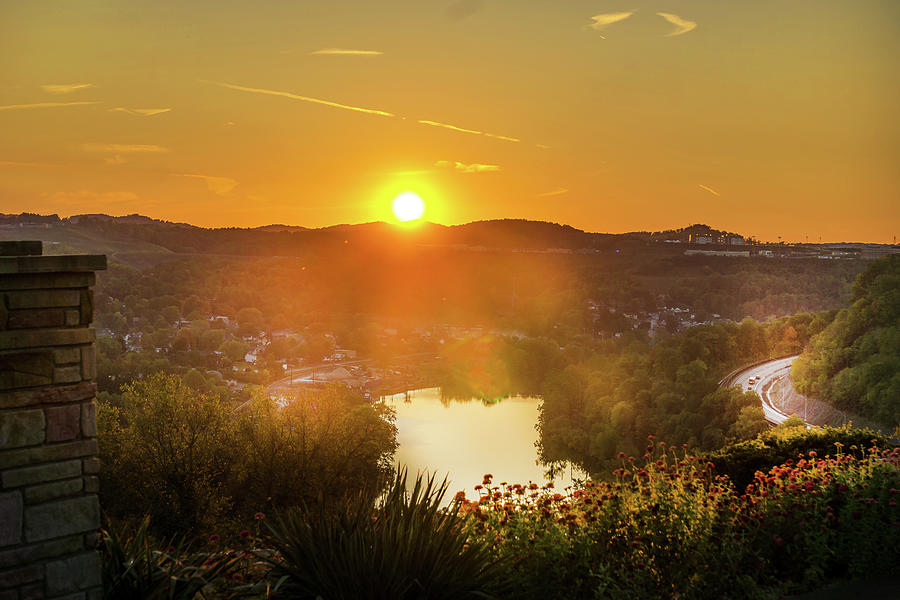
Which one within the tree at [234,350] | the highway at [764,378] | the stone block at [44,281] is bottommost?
the tree at [234,350]

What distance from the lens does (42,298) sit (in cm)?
336

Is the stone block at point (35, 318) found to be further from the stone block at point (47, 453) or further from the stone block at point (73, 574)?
the stone block at point (73, 574)

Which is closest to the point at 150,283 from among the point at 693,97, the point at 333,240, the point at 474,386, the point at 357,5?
the point at 333,240

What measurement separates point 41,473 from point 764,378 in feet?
116

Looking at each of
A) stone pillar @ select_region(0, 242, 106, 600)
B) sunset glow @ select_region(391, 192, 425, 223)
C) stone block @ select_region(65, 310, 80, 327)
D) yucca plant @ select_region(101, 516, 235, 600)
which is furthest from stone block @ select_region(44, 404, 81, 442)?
sunset glow @ select_region(391, 192, 425, 223)

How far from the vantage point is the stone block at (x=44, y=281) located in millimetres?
3264

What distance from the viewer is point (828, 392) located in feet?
89.6

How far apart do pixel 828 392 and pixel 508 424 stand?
22.5 m

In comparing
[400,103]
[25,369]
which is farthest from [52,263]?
[400,103]

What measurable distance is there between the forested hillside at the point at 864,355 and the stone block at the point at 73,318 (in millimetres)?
25045

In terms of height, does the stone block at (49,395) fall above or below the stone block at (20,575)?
above

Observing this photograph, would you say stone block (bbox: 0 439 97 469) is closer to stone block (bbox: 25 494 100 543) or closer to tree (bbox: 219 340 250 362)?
stone block (bbox: 25 494 100 543)

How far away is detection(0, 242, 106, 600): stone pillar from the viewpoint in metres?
3.27

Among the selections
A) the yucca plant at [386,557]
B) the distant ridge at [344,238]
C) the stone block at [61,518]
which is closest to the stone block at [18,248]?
the stone block at [61,518]
